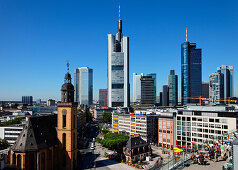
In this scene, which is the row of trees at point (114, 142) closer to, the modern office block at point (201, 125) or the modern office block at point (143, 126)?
the modern office block at point (143, 126)

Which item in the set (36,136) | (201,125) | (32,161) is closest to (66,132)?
(36,136)

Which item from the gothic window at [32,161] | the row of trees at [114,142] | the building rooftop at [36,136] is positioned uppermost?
the building rooftop at [36,136]

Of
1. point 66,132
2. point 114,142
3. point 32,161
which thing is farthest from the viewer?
point 114,142

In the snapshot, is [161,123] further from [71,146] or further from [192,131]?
[71,146]

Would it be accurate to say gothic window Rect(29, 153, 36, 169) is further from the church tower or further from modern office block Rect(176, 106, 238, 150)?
modern office block Rect(176, 106, 238, 150)

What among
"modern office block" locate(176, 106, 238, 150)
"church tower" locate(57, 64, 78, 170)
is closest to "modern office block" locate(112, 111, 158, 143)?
"modern office block" locate(176, 106, 238, 150)

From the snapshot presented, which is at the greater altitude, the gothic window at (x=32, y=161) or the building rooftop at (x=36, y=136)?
the building rooftop at (x=36, y=136)

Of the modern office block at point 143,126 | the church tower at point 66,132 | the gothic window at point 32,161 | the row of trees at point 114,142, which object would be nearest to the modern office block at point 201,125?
the modern office block at point 143,126

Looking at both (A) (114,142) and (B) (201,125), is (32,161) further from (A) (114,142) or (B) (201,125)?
(B) (201,125)

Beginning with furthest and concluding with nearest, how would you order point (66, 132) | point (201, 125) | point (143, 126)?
point (143, 126) < point (201, 125) < point (66, 132)

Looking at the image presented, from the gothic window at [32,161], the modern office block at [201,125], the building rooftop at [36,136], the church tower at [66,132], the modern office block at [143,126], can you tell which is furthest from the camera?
the modern office block at [143,126]

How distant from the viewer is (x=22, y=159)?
49.7m

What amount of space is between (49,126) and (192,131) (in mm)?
59316

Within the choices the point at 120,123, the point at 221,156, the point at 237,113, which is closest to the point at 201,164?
the point at 221,156
